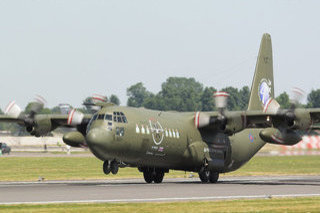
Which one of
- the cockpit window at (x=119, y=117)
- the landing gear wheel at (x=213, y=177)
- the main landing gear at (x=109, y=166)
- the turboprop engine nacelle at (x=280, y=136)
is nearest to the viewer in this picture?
the main landing gear at (x=109, y=166)

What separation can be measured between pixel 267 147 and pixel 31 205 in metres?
79.9

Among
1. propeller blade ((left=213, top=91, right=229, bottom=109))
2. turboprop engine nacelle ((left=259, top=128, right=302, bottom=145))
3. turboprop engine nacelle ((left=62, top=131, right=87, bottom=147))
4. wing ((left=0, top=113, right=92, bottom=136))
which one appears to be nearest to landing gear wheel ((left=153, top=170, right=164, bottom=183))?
turboprop engine nacelle ((left=62, top=131, right=87, bottom=147))

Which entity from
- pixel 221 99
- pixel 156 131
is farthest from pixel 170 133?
pixel 221 99

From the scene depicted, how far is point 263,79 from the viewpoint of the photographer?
46438 mm

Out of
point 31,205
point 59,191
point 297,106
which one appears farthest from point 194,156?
point 31,205

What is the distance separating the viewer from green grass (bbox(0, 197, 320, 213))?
21984mm

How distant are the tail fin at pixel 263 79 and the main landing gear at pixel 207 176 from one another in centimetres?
740

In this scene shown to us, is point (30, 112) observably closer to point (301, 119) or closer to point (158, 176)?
point (158, 176)

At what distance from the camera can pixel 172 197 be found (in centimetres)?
2645

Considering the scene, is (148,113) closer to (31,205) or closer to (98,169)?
(31,205)

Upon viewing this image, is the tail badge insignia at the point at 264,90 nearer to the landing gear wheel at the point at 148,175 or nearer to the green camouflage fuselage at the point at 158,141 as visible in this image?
the green camouflage fuselage at the point at 158,141

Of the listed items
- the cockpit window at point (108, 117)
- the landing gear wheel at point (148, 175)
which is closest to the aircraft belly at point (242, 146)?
the landing gear wheel at point (148, 175)

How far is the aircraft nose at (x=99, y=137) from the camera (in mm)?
32075

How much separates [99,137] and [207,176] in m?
9.67
